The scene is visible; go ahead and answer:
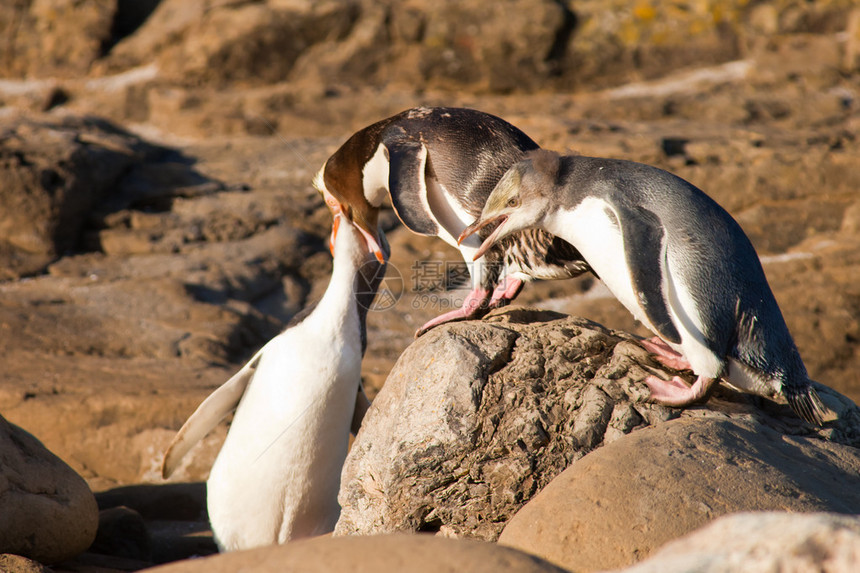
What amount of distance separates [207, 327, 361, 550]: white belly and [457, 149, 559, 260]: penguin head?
3.55ft

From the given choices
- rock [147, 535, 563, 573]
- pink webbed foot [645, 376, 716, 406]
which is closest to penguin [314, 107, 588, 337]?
pink webbed foot [645, 376, 716, 406]

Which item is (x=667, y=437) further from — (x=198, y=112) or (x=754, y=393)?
(x=198, y=112)

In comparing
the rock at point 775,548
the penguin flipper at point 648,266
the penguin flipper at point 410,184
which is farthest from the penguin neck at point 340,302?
the rock at point 775,548

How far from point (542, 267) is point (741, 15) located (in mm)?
8936

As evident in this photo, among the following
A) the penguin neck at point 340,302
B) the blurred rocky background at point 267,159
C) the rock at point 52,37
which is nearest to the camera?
the penguin neck at point 340,302

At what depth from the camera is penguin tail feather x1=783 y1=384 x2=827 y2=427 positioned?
3.52m

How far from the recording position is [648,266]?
3.42 m

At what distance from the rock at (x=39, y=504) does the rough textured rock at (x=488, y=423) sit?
1.34m

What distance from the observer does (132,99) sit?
36.8 feet

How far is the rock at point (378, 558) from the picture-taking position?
1.88 m

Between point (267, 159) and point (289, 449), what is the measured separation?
6.48m

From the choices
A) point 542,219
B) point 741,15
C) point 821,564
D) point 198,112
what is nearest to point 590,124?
point 741,15

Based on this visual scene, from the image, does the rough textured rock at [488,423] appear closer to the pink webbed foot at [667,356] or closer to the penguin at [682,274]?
the pink webbed foot at [667,356]

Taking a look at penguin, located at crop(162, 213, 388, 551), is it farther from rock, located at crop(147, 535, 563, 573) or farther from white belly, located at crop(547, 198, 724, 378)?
rock, located at crop(147, 535, 563, 573)
